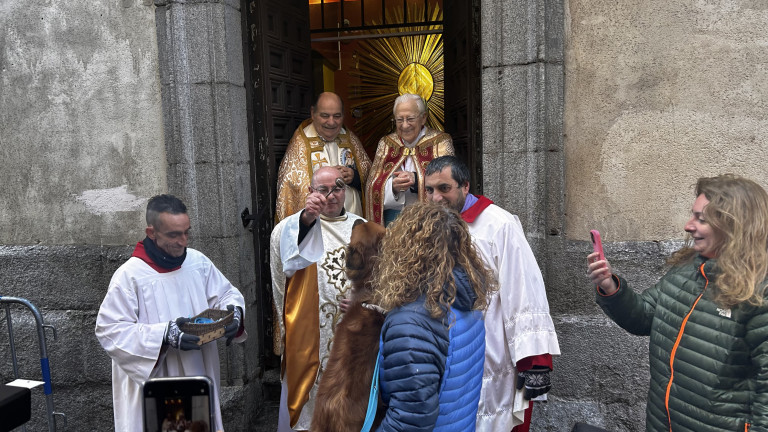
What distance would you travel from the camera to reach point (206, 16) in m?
4.50

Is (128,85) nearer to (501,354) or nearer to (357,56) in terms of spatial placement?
(501,354)

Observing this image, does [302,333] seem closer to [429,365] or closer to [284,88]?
[429,365]

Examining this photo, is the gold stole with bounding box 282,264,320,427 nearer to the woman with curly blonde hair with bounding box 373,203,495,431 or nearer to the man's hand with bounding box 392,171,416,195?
the man's hand with bounding box 392,171,416,195

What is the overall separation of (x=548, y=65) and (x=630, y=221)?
3.88 feet

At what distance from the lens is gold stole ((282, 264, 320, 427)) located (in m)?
3.97

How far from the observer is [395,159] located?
4.96m

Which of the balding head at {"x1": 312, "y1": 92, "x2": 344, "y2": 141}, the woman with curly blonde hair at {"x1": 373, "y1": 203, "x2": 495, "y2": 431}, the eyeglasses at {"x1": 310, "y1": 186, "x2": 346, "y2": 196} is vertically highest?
the balding head at {"x1": 312, "y1": 92, "x2": 344, "y2": 141}

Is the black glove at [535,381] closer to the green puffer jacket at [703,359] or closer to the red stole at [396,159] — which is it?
the green puffer jacket at [703,359]

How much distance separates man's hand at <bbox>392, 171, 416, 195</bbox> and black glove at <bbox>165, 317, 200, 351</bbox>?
1.98 metres

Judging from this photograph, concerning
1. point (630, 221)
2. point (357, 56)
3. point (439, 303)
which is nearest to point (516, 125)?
point (630, 221)

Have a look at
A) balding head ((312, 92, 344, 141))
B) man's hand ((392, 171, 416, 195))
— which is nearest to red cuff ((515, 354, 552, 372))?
man's hand ((392, 171, 416, 195))

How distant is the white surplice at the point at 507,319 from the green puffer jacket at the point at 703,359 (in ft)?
2.32

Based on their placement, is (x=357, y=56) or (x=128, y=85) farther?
(x=357, y=56)

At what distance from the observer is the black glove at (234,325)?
3.29m
